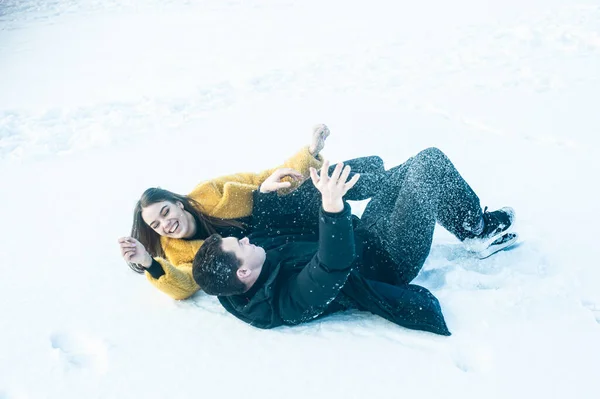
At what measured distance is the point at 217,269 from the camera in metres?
2.16

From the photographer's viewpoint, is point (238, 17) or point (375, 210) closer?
point (375, 210)

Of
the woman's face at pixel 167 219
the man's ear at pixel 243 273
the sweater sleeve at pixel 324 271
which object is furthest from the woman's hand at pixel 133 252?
the sweater sleeve at pixel 324 271

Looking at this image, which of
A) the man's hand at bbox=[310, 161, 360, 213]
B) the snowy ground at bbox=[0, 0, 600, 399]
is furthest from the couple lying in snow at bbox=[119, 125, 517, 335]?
the snowy ground at bbox=[0, 0, 600, 399]

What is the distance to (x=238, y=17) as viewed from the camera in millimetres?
9367

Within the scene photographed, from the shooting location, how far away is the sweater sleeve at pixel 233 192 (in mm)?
2918

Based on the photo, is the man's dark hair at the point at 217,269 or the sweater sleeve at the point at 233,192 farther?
the sweater sleeve at the point at 233,192

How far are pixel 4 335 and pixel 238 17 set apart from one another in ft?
26.1

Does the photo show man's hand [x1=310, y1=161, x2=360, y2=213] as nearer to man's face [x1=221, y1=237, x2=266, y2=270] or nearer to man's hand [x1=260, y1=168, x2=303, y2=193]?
man's face [x1=221, y1=237, x2=266, y2=270]

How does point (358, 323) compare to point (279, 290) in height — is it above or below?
below

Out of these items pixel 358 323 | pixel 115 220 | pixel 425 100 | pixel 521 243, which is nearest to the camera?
pixel 358 323

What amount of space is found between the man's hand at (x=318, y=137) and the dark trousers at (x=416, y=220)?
26.5 inches

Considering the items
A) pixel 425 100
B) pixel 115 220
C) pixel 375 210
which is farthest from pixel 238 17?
pixel 375 210

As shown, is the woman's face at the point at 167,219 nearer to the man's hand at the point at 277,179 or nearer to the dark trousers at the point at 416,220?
the man's hand at the point at 277,179

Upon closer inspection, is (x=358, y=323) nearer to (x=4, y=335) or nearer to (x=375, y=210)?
(x=375, y=210)
